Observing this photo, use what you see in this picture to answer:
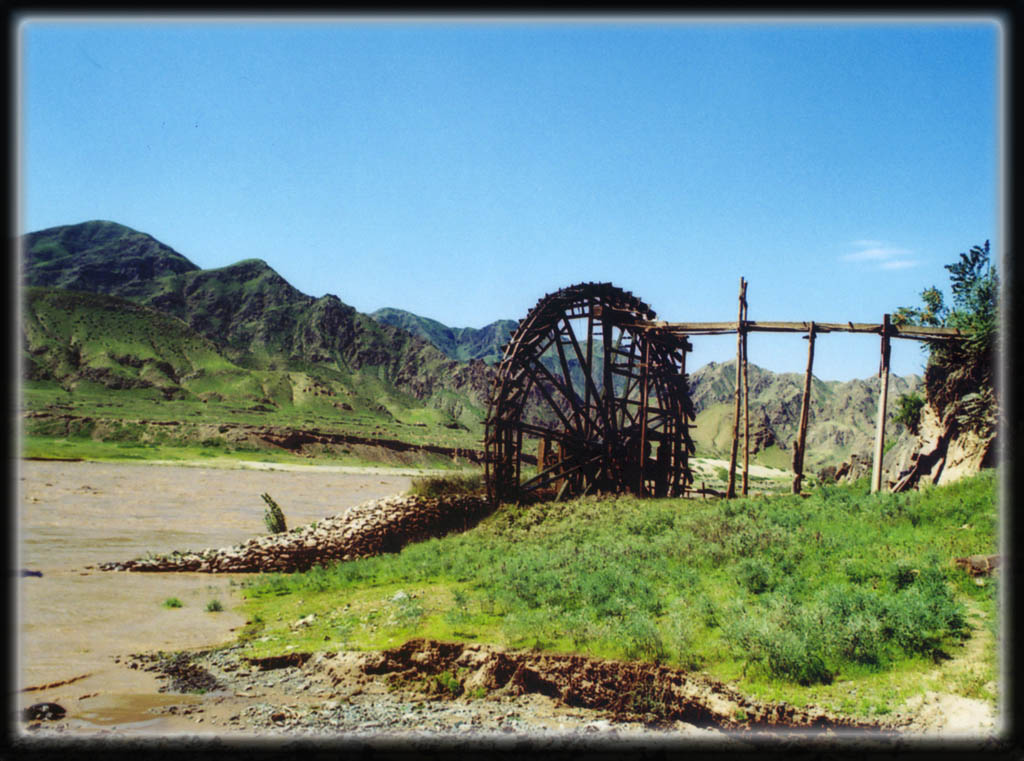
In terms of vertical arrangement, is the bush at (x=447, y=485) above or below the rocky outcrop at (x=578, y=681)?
above

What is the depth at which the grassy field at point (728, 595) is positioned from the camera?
24.4 ft

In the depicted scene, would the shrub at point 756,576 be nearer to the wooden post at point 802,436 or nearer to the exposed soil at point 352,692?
the exposed soil at point 352,692

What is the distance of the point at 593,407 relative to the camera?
23797 millimetres

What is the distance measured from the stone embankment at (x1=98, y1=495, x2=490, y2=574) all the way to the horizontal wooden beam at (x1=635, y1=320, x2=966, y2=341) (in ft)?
29.2

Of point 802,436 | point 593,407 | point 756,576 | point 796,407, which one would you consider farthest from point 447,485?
point 796,407

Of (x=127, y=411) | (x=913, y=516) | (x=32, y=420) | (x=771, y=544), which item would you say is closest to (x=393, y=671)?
(x=771, y=544)

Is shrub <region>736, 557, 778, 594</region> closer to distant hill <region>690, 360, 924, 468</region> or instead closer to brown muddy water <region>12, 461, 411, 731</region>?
brown muddy water <region>12, 461, 411, 731</region>

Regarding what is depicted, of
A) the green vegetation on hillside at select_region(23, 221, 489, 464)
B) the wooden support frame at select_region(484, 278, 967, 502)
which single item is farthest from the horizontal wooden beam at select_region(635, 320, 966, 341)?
the green vegetation on hillside at select_region(23, 221, 489, 464)

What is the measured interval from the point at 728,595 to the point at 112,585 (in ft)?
44.6

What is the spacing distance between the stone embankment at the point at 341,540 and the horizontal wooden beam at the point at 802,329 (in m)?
8.91

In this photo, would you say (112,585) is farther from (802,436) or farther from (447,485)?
(802,436)

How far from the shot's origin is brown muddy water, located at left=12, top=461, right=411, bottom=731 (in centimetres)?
870

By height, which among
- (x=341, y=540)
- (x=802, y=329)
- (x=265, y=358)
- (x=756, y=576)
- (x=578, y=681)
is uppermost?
(x=265, y=358)

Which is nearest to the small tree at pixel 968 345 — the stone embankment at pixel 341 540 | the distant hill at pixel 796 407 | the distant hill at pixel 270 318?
the stone embankment at pixel 341 540
